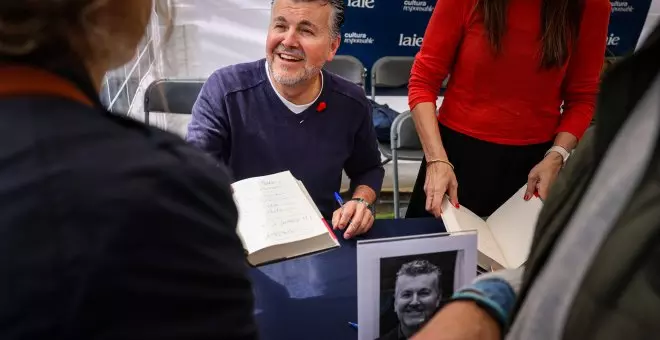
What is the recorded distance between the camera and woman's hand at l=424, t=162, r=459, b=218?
1.34m

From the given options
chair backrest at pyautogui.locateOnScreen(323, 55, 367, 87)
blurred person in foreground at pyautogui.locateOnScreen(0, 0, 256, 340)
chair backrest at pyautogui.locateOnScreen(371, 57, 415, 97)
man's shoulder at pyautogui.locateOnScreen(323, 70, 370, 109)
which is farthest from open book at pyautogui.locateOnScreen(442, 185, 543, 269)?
chair backrest at pyautogui.locateOnScreen(371, 57, 415, 97)

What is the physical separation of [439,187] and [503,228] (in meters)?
0.21

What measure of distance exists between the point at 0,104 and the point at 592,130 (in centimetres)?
44

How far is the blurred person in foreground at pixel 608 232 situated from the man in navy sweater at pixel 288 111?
1027mm

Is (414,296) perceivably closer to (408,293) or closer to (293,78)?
(408,293)

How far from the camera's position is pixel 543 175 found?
1.34 meters

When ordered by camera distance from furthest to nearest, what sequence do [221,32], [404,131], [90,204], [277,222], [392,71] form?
1. [221,32]
2. [392,71]
3. [404,131]
4. [277,222]
5. [90,204]

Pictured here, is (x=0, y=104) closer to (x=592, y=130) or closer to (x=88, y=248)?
(x=88, y=248)

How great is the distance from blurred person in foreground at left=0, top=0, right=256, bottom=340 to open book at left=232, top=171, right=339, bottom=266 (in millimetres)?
708

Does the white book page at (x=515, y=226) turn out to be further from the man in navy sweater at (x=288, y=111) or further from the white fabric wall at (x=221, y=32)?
the white fabric wall at (x=221, y=32)

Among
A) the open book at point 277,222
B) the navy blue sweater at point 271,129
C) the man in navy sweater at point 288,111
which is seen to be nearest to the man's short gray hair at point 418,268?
the open book at point 277,222

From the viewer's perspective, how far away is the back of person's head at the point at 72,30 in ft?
1.18

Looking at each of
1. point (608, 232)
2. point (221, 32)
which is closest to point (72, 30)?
point (608, 232)

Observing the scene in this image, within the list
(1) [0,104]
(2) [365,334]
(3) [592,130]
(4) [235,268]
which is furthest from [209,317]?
(2) [365,334]
